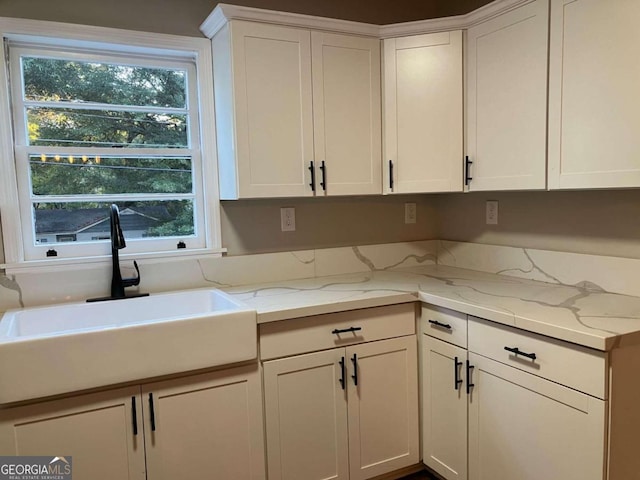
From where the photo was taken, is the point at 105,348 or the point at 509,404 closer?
the point at 105,348

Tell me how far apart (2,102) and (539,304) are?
2232 millimetres

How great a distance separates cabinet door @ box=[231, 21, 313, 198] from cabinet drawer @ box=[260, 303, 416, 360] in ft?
1.95

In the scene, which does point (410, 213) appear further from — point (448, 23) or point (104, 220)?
point (104, 220)

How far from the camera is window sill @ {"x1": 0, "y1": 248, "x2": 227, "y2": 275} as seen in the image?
1945 mm

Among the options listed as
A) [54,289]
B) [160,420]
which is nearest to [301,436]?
[160,420]

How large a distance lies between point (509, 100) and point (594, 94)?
1.22ft

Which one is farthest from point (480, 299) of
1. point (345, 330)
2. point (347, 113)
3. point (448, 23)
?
point (448, 23)

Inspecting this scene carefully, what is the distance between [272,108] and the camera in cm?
206

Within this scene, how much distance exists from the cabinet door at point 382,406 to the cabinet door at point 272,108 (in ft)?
2.61

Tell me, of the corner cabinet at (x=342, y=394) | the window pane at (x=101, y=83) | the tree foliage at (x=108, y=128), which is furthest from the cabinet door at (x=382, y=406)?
the window pane at (x=101, y=83)

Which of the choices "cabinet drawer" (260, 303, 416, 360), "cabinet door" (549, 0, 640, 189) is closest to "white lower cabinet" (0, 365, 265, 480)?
"cabinet drawer" (260, 303, 416, 360)

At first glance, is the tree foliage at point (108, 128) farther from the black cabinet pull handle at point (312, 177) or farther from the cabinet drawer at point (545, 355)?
the cabinet drawer at point (545, 355)

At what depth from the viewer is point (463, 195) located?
263cm

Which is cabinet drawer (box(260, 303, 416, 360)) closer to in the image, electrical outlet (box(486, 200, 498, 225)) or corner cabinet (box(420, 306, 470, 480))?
corner cabinet (box(420, 306, 470, 480))
